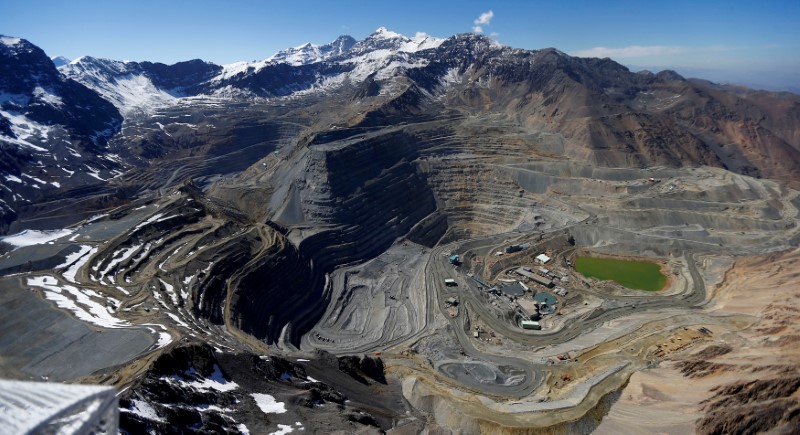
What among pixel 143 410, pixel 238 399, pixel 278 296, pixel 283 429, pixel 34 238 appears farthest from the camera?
pixel 34 238

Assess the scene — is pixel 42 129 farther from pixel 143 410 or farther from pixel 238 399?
pixel 143 410

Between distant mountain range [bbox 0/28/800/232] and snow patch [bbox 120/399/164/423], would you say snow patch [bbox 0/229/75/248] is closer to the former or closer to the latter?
distant mountain range [bbox 0/28/800/232]

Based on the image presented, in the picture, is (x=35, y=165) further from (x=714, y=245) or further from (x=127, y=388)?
(x=714, y=245)

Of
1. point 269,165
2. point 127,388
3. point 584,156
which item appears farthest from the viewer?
point 269,165

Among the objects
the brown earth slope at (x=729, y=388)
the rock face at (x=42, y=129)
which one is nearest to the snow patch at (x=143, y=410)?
the brown earth slope at (x=729, y=388)

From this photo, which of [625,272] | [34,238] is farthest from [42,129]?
[625,272]

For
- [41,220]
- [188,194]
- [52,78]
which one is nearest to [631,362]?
[188,194]
